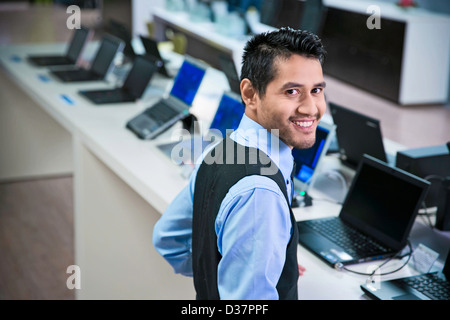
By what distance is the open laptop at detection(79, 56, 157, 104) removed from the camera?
3.48m

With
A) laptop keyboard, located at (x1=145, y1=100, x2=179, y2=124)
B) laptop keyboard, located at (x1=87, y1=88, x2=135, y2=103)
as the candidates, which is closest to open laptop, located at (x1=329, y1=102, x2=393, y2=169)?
laptop keyboard, located at (x1=145, y1=100, x2=179, y2=124)

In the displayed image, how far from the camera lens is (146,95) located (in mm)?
3734

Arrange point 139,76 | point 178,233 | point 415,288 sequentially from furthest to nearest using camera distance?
point 139,76 < point 415,288 < point 178,233

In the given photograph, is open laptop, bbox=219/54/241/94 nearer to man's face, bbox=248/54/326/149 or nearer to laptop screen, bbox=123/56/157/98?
laptop screen, bbox=123/56/157/98

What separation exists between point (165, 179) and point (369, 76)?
5370 millimetres

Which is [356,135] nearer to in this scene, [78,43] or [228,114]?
[228,114]

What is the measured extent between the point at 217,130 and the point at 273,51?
138 centimetres

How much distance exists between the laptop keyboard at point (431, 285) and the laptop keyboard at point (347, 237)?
0.58ft

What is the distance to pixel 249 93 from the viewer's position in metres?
1.32

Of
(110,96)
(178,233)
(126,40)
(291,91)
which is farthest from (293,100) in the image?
(126,40)

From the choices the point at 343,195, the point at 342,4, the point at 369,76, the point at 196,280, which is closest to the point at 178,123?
the point at 343,195

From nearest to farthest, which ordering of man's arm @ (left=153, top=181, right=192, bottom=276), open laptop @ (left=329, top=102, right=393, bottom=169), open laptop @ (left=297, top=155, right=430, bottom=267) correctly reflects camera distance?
man's arm @ (left=153, top=181, right=192, bottom=276) → open laptop @ (left=297, top=155, right=430, bottom=267) → open laptop @ (left=329, top=102, right=393, bottom=169)

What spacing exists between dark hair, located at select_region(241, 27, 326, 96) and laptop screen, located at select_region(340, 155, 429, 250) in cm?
80

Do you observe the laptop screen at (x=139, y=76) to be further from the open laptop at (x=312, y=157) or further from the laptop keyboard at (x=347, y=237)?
the laptop keyboard at (x=347, y=237)
